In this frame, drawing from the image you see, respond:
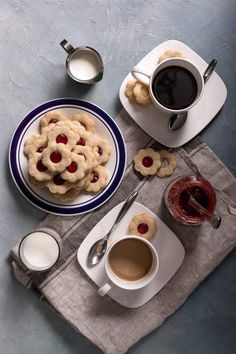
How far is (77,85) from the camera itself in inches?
42.4

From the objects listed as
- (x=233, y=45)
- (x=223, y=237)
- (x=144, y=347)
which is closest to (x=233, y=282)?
(x=223, y=237)

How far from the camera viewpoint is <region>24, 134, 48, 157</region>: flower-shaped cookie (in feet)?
3.31

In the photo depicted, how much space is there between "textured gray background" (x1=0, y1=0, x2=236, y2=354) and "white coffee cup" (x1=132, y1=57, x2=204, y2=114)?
92mm

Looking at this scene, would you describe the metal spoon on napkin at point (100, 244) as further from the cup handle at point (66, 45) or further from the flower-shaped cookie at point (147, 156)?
the cup handle at point (66, 45)

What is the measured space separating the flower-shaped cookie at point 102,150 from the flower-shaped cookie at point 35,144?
97 millimetres

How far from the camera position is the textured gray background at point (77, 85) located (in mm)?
1068

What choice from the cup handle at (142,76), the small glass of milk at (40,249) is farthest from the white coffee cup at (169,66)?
the small glass of milk at (40,249)

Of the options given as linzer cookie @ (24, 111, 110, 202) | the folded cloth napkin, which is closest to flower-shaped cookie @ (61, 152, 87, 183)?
linzer cookie @ (24, 111, 110, 202)

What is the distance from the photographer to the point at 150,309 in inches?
42.7

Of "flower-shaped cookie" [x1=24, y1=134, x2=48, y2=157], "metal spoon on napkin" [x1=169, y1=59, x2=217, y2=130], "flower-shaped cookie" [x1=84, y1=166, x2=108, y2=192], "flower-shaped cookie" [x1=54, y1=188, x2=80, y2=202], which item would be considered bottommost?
"metal spoon on napkin" [x1=169, y1=59, x2=217, y2=130]

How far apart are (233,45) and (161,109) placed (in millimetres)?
229

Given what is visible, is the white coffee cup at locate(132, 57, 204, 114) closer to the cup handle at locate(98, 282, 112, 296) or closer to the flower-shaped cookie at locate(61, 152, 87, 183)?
the flower-shaped cookie at locate(61, 152, 87, 183)

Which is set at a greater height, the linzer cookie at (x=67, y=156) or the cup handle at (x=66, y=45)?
the cup handle at (x=66, y=45)

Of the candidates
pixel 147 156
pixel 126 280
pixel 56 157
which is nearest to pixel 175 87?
pixel 147 156
